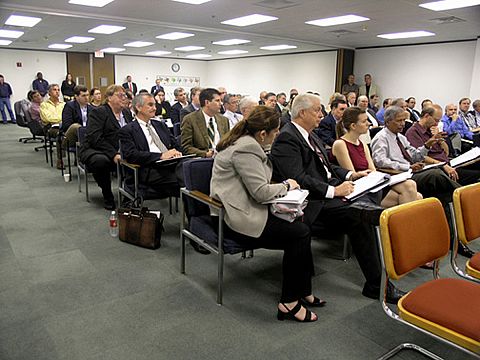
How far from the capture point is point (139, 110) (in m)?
3.90

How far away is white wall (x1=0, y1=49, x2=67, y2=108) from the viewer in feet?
52.7

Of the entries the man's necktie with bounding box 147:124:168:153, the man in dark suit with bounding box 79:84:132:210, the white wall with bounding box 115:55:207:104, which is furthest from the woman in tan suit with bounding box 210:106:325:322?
the white wall with bounding box 115:55:207:104

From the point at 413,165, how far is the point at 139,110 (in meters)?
2.68

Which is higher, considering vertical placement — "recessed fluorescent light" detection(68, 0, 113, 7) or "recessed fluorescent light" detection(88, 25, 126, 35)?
"recessed fluorescent light" detection(88, 25, 126, 35)

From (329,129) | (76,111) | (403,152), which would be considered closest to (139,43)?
(76,111)

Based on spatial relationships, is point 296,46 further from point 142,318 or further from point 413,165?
point 142,318

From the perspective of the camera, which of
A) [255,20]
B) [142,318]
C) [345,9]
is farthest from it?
[255,20]

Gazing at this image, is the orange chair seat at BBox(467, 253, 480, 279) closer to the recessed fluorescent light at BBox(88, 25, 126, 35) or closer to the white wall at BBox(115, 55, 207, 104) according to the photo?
the recessed fluorescent light at BBox(88, 25, 126, 35)

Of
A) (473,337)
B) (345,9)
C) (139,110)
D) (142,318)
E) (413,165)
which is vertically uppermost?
(345,9)

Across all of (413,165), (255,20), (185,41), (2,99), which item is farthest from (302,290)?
(2,99)

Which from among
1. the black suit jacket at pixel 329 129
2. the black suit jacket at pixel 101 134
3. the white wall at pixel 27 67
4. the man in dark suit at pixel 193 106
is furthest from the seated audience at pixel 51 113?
the white wall at pixel 27 67

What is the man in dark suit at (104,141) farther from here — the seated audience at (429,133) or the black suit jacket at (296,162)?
the seated audience at (429,133)

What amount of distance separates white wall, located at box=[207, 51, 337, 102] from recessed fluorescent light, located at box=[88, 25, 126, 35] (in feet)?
23.8

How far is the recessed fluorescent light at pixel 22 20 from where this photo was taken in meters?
9.05
